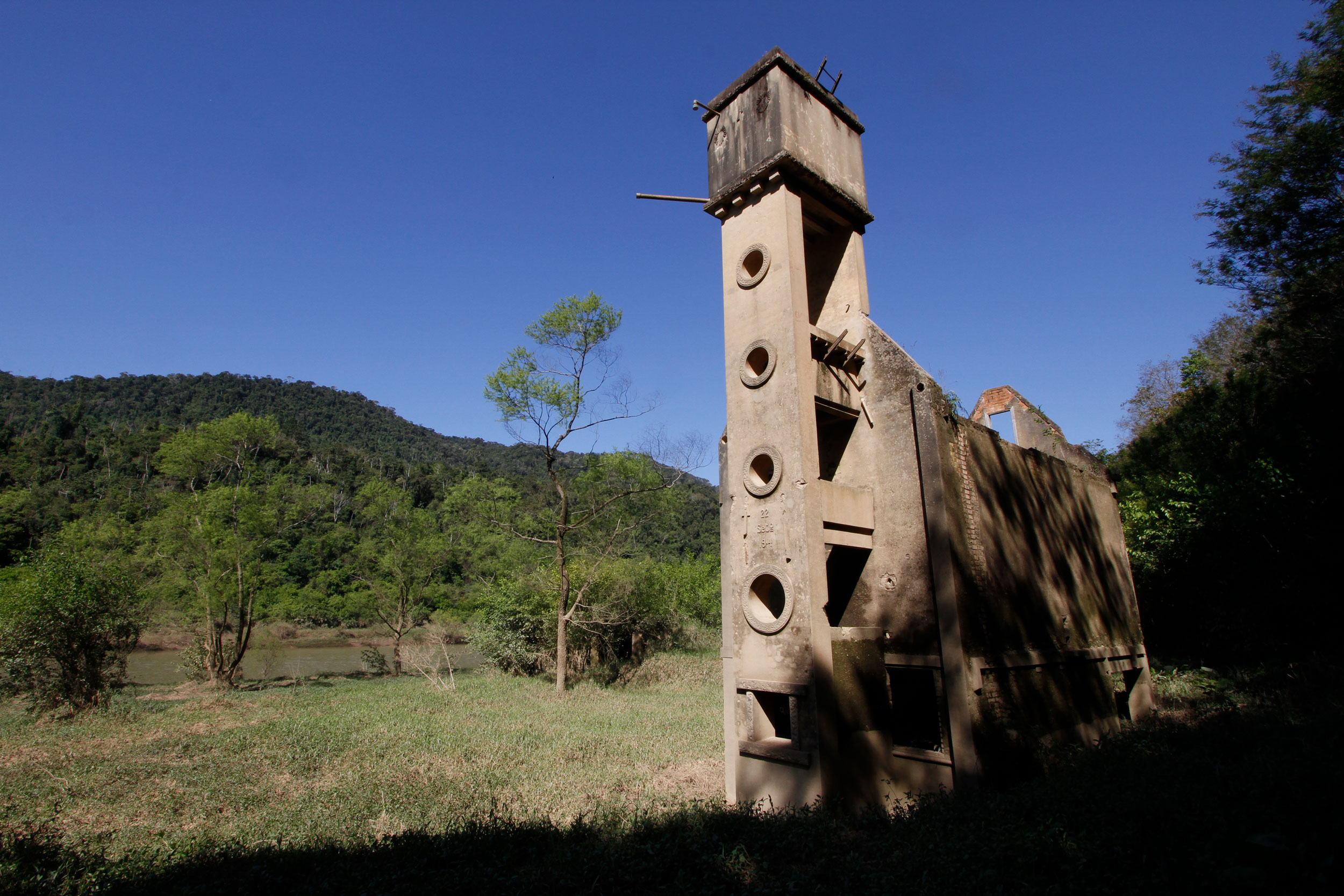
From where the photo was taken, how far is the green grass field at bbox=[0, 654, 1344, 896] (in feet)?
16.6

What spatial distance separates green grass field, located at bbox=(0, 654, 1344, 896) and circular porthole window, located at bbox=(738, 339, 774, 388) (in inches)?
230

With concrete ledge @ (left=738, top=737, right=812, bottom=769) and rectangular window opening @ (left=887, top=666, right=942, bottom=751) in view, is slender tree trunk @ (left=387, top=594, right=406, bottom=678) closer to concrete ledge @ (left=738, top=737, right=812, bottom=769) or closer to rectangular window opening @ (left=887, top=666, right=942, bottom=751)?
concrete ledge @ (left=738, top=737, right=812, bottom=769)

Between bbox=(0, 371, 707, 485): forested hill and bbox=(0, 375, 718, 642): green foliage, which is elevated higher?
bbox=(0, 371, 707, 485): forested hill

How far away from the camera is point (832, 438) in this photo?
36.8ft

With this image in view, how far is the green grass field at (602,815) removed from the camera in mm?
5066

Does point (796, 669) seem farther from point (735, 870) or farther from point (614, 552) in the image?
point (614, 552)

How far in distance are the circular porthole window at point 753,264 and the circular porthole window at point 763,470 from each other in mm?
2731

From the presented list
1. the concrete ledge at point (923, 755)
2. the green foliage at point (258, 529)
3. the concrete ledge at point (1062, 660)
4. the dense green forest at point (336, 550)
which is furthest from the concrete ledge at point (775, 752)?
the green foliage at point (258, 529)

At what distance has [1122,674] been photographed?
532 inches

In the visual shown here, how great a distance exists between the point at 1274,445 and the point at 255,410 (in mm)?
133788

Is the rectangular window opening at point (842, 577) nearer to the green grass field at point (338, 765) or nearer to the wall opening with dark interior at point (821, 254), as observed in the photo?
the green grass field at point (338, 765)

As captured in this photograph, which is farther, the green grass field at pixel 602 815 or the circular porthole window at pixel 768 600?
the circular porthole window at pixel 768 600

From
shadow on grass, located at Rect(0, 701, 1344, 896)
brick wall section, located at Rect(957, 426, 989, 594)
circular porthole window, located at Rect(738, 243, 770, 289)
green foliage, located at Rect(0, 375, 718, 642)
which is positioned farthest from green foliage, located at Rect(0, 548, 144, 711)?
brick wall section, located at Rect(957, 426, 989, 594)

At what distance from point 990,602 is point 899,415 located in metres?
3.01
